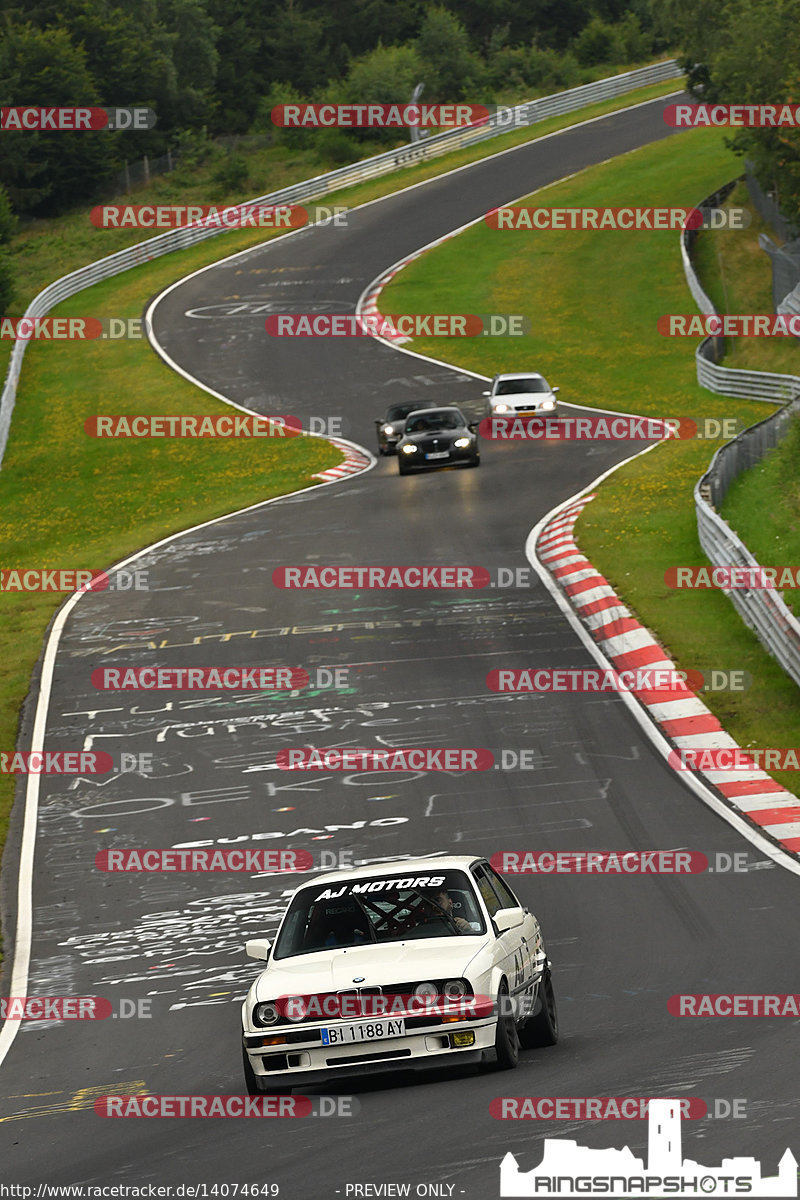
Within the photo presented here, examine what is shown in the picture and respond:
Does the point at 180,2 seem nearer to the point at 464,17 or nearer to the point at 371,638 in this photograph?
the point at 464,17

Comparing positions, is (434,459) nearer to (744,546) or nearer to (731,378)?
(731,378)

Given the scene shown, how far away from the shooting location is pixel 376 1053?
9.08m

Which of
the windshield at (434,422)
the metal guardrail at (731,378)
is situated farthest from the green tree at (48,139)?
the windshield at (434,422)

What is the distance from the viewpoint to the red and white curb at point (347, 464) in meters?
37.4

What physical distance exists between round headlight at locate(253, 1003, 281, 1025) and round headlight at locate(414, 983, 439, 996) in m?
0.79

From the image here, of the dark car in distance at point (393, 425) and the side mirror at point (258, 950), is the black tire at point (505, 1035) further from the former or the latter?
the dark car in distance at point (393, 425)

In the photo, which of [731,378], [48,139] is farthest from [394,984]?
[48,139]

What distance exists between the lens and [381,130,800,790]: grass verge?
70.0 feet

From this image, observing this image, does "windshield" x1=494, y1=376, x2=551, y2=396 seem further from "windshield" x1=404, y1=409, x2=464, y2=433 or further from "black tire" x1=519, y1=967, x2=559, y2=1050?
"black tire" x1=519, y1=967, x2=559, y2=1050

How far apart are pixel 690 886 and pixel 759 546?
12721mm

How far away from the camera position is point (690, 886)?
13.3 metres

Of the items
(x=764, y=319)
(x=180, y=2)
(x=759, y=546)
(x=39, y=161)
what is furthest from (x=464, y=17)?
(x=759, y=546)

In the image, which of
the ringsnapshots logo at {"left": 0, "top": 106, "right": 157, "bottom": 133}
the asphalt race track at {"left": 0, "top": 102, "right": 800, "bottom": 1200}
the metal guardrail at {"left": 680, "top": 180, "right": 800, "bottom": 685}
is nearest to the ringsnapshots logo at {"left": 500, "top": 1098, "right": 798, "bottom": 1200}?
the asphalt race track at {"left": 0, "top": 102, "right": 800, "bottom": 1200}

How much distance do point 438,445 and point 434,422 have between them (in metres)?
1.26
